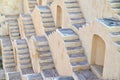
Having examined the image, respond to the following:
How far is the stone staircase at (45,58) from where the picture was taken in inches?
320

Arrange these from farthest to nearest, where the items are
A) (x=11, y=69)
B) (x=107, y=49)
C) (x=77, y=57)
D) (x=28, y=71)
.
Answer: (x=11, y=69) < (x=28, y=71) < (x=77, y=57) < (x=107, y=49)

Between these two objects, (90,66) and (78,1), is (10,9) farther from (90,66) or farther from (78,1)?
(90,66)

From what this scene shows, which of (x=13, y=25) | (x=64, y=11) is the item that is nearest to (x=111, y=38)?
(x=64, y=11)

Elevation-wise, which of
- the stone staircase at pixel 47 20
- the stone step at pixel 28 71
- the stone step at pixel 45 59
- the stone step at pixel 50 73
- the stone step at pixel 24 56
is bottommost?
the stone step at pixel 28 71

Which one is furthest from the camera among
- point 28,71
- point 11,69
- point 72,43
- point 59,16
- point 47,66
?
point 11,69

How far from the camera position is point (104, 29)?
6324 millimetres

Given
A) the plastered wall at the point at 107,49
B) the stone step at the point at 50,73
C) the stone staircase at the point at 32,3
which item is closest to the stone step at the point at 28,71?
the stone step at the point at 50,73

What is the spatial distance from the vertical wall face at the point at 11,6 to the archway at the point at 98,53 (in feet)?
25.7

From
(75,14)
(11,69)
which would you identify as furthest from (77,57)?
(11,69)

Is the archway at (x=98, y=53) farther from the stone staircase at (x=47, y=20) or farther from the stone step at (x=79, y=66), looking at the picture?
the stone staircase at (x=47, y=20)

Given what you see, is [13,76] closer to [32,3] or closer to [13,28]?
[13,28]

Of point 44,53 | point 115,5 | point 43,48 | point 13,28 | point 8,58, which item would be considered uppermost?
point 115,5

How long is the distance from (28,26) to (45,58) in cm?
312

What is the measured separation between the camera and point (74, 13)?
9.19m
